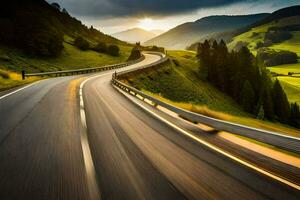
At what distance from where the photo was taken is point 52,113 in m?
11.8

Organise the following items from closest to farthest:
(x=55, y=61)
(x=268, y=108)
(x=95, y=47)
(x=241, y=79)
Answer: (x=55, y=61), (x=268, y=108), (x=241, y=79), (x=95, y=47)

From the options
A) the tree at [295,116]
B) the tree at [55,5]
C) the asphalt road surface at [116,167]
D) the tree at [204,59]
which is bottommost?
the tree at [295,116]

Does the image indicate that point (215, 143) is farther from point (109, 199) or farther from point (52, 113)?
point (52, 113)

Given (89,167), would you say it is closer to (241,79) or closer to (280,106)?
(241,79)

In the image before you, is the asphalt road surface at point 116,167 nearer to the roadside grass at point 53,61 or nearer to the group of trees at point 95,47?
the roadside grass at point 53,61

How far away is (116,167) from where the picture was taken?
5770 millimetres

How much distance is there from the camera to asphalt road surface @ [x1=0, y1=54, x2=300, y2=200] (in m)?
4.62

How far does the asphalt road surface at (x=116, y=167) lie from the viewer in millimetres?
4621

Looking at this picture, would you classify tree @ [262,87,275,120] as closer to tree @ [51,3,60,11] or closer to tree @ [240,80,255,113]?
tree @ [240,80,255,113]

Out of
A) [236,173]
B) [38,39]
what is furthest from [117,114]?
[38,39]

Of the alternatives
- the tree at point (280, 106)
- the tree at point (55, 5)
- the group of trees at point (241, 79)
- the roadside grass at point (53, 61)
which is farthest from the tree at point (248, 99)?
the tree at point (55, 5)

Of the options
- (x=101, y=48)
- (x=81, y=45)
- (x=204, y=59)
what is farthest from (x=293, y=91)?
(x=81, y=45)

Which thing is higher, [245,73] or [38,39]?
[38,39]

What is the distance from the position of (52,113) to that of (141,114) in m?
3.71
